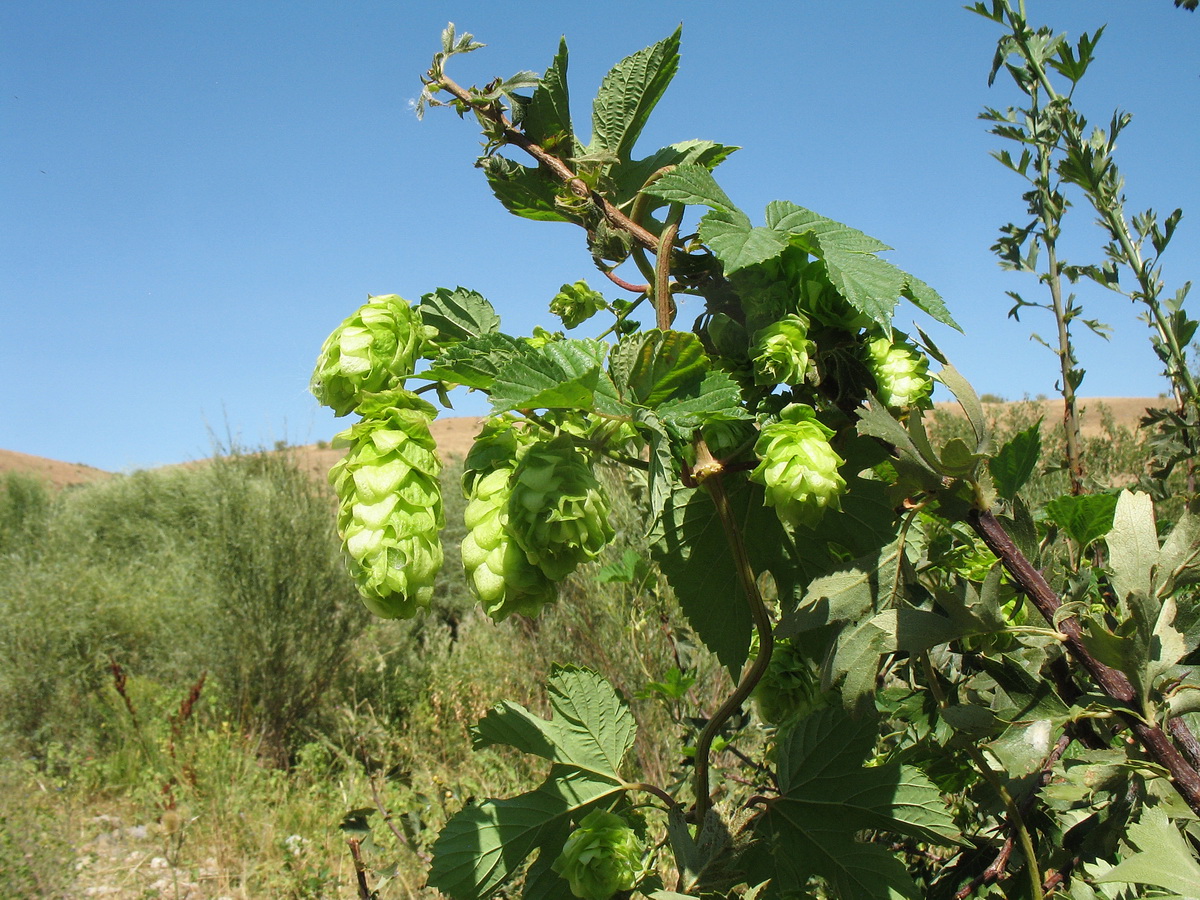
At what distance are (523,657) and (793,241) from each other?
6059 millimetres

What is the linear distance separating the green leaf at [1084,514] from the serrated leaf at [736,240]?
0.57 metres

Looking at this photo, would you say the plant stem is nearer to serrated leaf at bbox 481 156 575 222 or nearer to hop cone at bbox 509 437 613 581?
hop cone at bbox 509 437 613 581

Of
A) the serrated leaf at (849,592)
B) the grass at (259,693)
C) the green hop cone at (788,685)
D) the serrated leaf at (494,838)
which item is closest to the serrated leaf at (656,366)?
the serrated leaf at (849,592)

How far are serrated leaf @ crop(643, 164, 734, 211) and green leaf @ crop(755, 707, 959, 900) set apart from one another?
1.93ft

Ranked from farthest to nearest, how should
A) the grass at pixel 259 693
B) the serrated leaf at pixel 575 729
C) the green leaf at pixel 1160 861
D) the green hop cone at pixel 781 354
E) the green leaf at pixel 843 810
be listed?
1. the grass at pixel 259 693
2. the serrated leaf at pixel 575 729
3. the green leaf at pixel 843 810
4. the green hop cone at pixel 781 354
5. the green leaf at pixel 1160 861

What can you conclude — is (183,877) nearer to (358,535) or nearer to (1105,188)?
(358,535)

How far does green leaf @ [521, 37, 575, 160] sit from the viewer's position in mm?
989

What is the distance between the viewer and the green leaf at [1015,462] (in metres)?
0.88

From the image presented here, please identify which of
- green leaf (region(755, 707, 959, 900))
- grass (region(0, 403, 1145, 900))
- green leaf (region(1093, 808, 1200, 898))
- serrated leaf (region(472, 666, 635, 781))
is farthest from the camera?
grass (region(0, 403, 1145, 900))

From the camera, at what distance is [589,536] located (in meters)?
0.71

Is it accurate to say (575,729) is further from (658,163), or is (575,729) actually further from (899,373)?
(658,163)

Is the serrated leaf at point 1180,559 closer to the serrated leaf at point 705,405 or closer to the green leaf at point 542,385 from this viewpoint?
the serrated leaf at point 705,405

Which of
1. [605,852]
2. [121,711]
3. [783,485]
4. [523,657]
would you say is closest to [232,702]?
[121,711]

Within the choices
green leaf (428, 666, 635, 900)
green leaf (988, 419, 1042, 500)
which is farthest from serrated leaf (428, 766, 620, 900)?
green leaf (988, 419, 1042, 500)
